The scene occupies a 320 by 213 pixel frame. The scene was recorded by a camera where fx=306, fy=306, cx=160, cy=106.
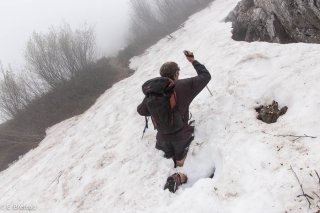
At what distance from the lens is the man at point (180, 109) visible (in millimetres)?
5746

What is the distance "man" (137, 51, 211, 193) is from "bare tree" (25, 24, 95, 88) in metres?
17.4

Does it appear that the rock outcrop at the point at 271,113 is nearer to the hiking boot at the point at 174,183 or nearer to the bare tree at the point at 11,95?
the hiking boot at the point at 174,183

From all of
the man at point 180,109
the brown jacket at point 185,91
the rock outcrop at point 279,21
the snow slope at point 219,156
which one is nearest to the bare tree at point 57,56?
the snow slope at point 219,156

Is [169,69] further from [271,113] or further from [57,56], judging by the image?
[57,56]

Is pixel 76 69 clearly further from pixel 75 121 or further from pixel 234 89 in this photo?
pixel 234 89

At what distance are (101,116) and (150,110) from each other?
22.2ft

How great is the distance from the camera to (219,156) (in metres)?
5.91

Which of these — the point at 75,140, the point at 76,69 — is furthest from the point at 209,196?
the point at 76,69

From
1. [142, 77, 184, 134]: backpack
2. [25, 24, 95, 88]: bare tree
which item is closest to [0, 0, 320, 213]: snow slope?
[142, 77, 184, 134]: backpack

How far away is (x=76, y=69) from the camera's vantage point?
921 inches

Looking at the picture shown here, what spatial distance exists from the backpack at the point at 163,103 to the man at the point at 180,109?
0.53ft

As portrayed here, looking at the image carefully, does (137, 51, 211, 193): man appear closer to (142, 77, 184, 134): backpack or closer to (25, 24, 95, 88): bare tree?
(142, 77, 184, 134): backpack

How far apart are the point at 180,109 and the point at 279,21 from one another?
20.8 ft

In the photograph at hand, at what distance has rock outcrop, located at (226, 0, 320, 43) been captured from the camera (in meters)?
8.52
